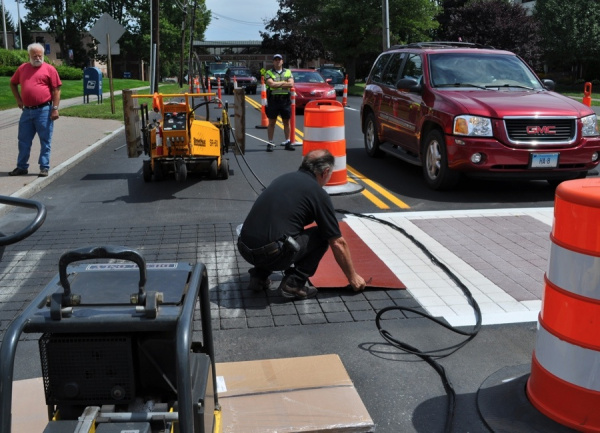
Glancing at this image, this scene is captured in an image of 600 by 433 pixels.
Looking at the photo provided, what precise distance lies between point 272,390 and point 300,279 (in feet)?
5.04

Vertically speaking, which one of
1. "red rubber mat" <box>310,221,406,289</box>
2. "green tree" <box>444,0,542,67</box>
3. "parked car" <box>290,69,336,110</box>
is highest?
"green tree" <box>444,0,542,67</box>

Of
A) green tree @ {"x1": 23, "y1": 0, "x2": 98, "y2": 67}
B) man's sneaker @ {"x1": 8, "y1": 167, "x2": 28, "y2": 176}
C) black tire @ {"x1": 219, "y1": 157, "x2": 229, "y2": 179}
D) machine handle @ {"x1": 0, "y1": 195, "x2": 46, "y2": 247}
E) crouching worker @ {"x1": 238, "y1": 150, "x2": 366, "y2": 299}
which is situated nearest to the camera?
machine handle @ {"x1": 0, "y1": 195, "x2": 46, "y2": 247}

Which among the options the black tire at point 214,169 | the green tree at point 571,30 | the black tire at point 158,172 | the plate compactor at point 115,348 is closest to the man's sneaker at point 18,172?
the black tire at point 158,172

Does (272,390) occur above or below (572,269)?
below

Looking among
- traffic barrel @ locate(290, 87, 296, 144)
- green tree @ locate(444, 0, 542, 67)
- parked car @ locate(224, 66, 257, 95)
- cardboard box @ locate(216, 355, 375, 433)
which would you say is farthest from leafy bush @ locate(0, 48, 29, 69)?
cardboard box @ locate(216, 355, 375, 433)

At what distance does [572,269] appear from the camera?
3248mm

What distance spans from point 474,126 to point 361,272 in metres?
3.58

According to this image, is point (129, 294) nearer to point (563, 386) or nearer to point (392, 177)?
point (563, 386)

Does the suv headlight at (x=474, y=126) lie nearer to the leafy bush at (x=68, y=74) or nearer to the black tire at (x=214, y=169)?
the black tire at (x=214, y=169)

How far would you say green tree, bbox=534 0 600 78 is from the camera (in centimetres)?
4938

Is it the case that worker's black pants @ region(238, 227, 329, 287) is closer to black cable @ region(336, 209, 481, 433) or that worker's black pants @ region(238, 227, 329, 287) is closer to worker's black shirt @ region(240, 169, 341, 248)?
worker's black shirt @ region(240, 169, 341, 248)

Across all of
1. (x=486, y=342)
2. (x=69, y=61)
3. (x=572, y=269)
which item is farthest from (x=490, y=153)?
(x=69, y=61)

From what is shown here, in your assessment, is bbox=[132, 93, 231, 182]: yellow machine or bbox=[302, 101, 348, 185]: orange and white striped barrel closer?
bbox=[302, 101, 348, 185]: orange and white striped barrel

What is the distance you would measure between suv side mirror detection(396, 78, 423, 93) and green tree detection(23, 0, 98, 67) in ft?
309
